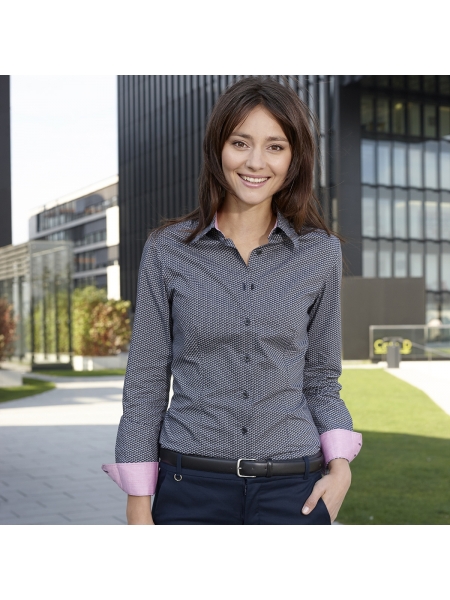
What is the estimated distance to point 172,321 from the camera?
5.79 ft

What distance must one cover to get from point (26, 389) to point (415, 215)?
21.6m

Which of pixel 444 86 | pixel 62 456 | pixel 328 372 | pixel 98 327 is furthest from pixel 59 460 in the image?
pixel 444 86

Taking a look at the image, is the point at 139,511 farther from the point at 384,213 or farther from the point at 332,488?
the point at 384,213

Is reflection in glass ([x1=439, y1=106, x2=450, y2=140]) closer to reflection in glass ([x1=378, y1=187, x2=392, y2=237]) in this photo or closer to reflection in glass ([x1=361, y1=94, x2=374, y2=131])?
reflection in glass ([x1=361, y1=94, x2=374, y2=131])

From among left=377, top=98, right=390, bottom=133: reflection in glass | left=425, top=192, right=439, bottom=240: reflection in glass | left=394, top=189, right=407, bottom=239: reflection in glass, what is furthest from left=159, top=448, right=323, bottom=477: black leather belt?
left=425, top=192, right=439, bottom=240: reflection in glass

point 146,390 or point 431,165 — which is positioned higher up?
point 431,165

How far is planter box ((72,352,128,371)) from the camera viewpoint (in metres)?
23.9

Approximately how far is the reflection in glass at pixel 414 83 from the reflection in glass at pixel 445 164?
255 centimetres

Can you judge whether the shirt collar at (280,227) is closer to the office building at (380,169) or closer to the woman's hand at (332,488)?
the woman's hand at (332,488)

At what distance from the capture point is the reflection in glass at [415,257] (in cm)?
3384

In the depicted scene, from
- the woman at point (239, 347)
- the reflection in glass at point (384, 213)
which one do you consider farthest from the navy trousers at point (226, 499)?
the reflection in glass at point (384, 213)

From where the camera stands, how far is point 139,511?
1698mm
